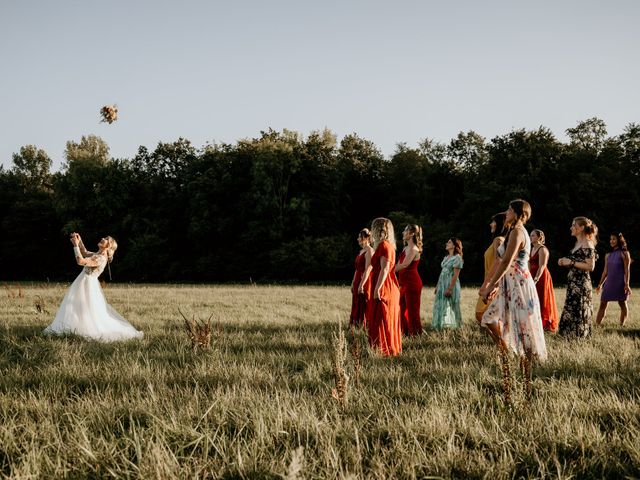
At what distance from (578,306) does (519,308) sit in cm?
277

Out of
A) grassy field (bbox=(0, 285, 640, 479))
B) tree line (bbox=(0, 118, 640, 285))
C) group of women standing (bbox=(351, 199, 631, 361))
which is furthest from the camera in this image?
tree line (bbox=(0, 118, 640, 285))

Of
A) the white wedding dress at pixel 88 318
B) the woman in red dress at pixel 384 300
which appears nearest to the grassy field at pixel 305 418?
the woman in red dress at pixel 384 300

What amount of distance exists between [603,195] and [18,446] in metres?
41.9

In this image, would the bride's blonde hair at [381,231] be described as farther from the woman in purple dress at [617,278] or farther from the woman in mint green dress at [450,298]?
the woman in purple dress at [617,278]

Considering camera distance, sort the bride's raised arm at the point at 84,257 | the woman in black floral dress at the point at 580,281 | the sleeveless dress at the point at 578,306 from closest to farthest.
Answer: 1. the woman in black floral dress at the point at 580,281
2. the sleeveless dress at the point at 578,306
3. the bride's raised arm at the point at 84,257

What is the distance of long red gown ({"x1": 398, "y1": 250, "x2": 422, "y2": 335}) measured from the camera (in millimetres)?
9234

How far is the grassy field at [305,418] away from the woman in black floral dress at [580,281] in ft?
5.23

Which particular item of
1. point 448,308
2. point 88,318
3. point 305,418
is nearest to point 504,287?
point 305,418

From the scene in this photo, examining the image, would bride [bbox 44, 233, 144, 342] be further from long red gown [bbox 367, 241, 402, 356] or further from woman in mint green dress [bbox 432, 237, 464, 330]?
woman in mint green dress [bbox 432, 237, 464, 330]

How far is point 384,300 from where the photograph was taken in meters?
6.83

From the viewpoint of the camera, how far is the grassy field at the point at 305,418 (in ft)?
9.21

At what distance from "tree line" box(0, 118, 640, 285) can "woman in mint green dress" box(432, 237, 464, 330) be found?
27.3 m

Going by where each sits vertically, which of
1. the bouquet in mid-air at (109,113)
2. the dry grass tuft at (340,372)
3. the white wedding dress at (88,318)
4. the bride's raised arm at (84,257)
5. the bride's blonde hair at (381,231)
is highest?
the bouquet in mid-air at (109,113)

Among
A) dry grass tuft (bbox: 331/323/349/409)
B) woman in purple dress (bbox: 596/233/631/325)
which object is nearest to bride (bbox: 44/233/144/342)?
dry grass tuft (bbox: 331/323/349/409)
